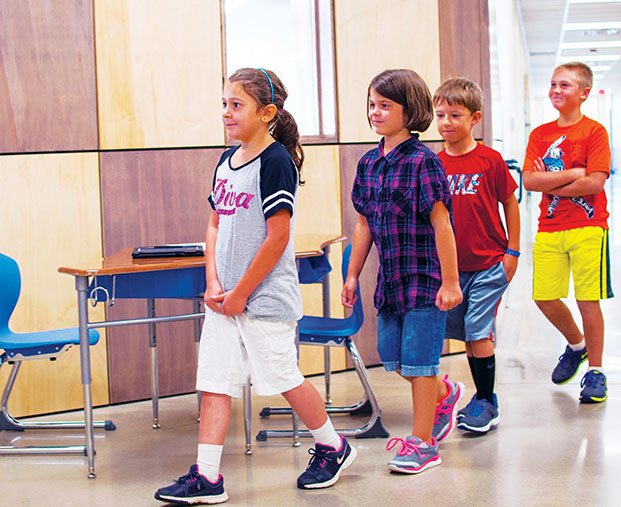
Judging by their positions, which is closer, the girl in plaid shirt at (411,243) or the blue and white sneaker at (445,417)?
the girl in plaid shirt at (411,243)

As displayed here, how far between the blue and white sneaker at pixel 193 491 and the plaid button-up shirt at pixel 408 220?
0.82 m

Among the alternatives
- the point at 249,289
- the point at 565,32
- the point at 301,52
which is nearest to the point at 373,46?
the point at 301,52

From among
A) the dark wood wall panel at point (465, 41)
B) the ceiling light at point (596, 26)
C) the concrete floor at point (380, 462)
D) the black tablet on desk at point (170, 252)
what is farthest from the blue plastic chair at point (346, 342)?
the ceiling light at point (596, 26)

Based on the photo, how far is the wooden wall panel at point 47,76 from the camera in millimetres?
4000

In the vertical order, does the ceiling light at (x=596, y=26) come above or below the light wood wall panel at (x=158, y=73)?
above

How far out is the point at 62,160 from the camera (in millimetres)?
4129

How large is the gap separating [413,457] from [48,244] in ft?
6.24

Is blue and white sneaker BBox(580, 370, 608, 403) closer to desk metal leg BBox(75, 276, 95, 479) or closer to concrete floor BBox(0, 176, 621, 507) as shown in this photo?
concrete floor BBox(0, 176, 621, 507)

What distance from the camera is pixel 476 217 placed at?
3508 millimetres

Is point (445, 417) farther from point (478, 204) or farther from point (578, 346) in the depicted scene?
point (578, 346)

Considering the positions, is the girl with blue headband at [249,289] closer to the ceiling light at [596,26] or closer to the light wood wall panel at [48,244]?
the light wood wall panel at [48,244]

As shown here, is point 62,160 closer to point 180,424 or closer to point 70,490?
point 180,424

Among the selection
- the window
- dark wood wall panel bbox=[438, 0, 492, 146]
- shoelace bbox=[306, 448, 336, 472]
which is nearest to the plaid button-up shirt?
shoelace bbox=[306, 448, 336, 472]

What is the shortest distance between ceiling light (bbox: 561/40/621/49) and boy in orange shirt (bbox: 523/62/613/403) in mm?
14764
